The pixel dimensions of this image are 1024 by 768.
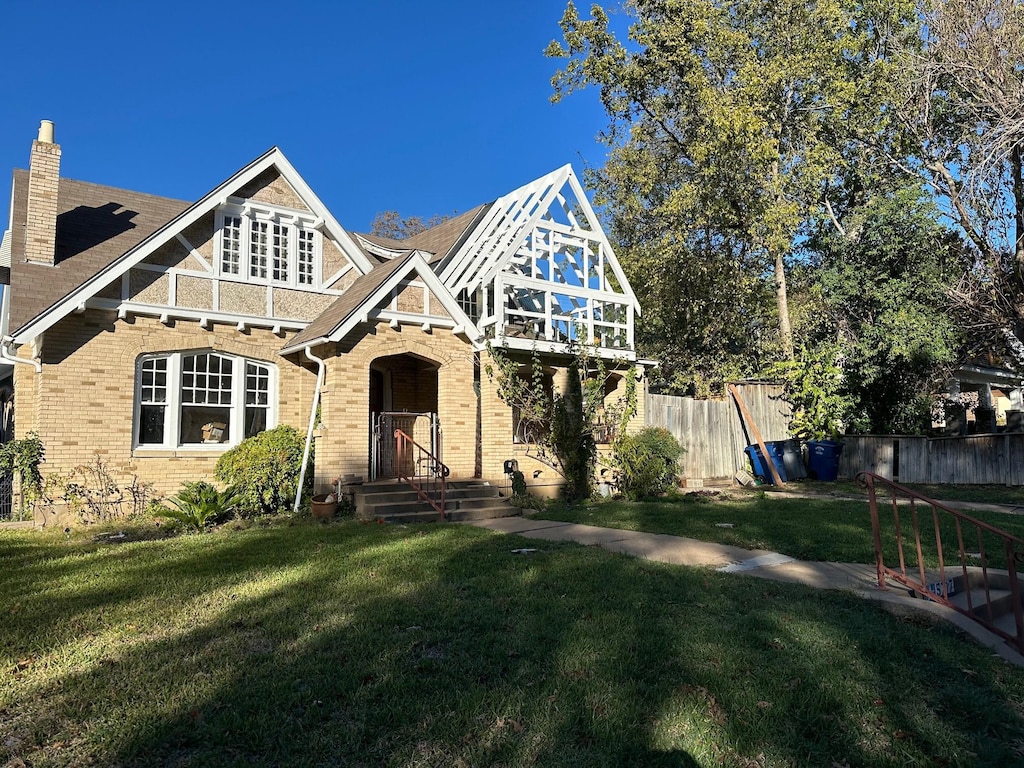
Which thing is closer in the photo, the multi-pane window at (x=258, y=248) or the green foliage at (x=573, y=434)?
the multi-pane window at (x=258, y=248)

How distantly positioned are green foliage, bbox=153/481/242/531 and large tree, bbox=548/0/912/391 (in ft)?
46.9

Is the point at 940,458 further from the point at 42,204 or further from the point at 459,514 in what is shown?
the point at 42,204

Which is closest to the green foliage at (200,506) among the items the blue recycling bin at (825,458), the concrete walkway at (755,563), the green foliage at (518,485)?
the concrete walkway at (755,563)

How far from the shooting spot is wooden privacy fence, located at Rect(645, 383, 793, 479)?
1730 centimetres

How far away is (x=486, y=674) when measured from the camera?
4.29 m

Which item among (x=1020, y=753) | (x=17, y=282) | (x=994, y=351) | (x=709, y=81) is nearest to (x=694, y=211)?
(x=709, y=81)

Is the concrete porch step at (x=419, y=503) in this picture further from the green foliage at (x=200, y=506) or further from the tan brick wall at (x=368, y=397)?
the green foliage at (x=200, y=506)

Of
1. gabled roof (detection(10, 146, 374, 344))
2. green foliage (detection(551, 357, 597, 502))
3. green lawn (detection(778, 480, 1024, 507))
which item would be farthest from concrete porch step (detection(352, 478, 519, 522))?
green lawn (detection(778, 480, 1024, 507))

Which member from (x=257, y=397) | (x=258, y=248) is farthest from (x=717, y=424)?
(x=258, y=248)

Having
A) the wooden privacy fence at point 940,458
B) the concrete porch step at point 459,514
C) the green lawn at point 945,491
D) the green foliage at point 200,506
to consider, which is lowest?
the concrete porch step at point 459,514

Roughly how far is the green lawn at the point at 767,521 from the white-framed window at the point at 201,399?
603 cm

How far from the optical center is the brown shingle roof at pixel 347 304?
12.1 metres

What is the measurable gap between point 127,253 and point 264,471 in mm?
4357

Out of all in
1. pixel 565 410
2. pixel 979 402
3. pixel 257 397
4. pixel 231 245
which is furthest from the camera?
pixel 979 402
